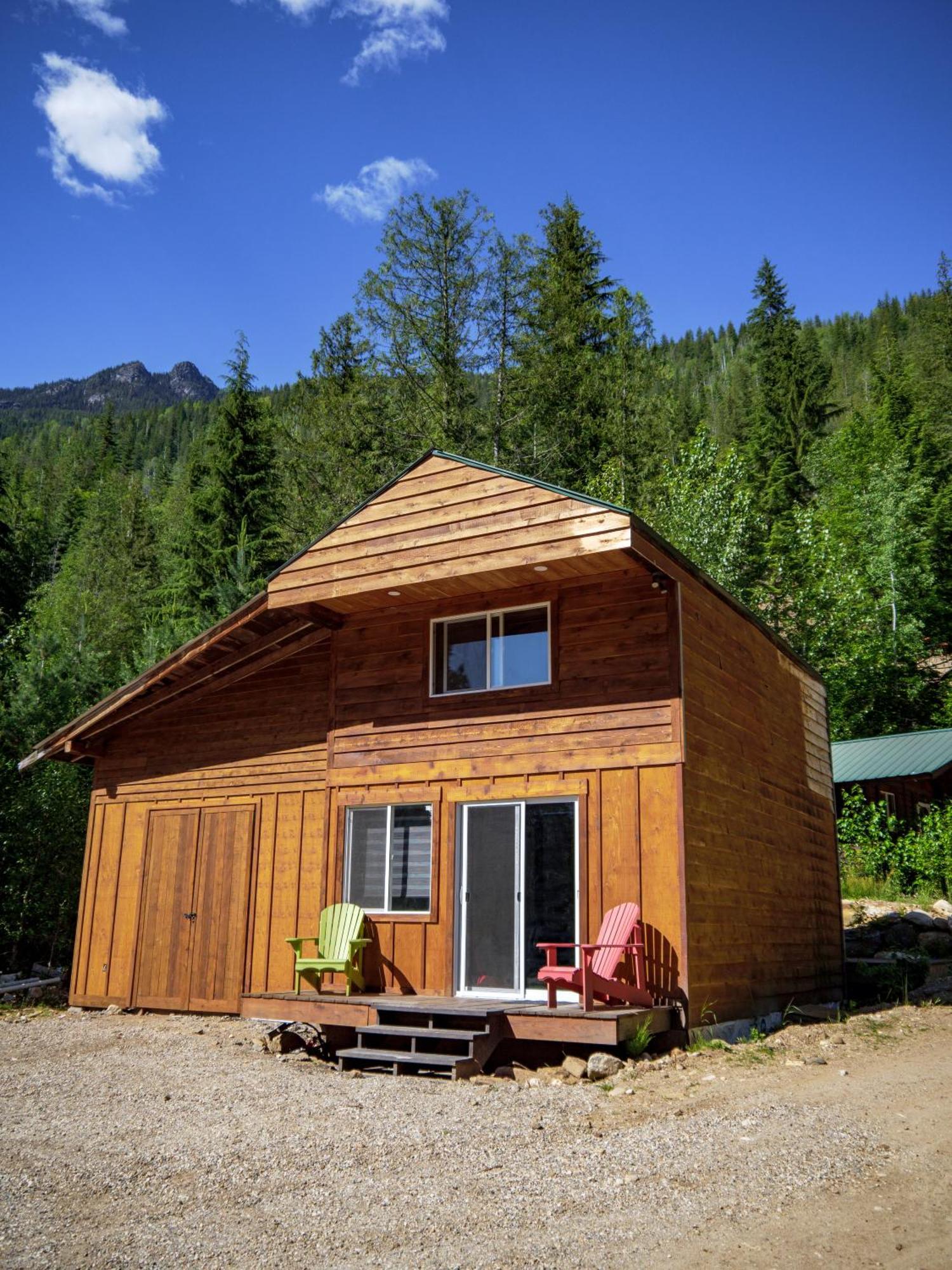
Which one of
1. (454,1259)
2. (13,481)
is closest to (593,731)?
(454,1259)

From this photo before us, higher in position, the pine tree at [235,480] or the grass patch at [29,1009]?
the pine tree at [235,480]

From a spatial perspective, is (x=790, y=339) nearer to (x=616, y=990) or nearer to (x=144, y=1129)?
(x=616, y=990)

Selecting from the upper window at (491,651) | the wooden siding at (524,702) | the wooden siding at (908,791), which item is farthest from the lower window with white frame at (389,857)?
the wooden siding at (908,791)

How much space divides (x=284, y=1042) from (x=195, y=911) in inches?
125

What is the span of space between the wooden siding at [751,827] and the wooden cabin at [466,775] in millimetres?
40

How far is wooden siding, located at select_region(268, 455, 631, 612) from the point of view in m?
9.15

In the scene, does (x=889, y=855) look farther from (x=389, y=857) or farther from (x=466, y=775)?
(x=389, y=857)

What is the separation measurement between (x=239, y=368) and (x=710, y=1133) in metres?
24.7

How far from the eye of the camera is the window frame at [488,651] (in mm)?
10141

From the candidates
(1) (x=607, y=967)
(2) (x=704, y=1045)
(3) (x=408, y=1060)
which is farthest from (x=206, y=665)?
(2) (x=704, y=1045)

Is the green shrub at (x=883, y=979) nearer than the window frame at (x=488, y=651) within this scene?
No

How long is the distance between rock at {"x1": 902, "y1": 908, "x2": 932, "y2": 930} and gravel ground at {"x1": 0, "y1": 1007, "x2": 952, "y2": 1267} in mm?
8338

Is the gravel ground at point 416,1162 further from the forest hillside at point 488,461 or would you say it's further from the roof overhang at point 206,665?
the forest hillside at point 488,461

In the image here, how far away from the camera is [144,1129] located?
243 inches
